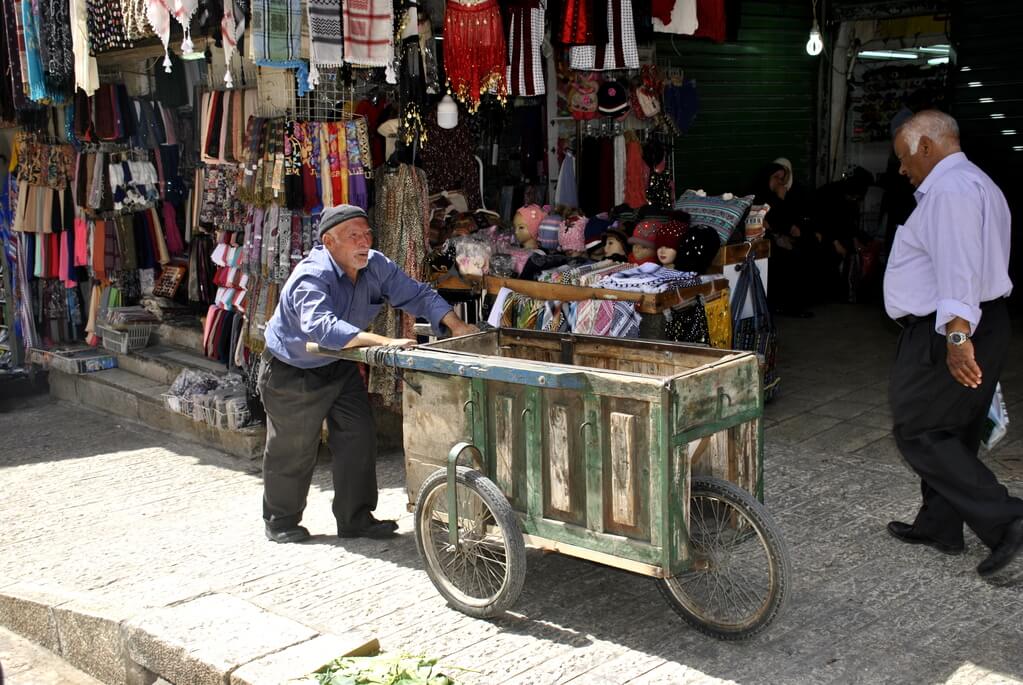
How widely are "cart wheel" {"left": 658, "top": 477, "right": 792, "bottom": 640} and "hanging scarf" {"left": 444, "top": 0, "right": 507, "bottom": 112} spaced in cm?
400

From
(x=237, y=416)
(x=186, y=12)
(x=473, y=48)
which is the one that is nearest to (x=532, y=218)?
(x=473, y=48)

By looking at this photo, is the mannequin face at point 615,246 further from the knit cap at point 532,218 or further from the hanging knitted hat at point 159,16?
the hanging knitted hat at point 159,16

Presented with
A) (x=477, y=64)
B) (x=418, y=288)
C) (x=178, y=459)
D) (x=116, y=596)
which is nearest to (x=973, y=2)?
(x=477, y=64)

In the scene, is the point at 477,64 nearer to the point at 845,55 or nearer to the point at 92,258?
the point at 92,258

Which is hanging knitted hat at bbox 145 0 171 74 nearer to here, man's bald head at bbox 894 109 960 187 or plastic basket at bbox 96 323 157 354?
plastic basket at bbox 96 323 157 354

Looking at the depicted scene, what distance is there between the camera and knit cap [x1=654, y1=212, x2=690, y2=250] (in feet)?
24.9

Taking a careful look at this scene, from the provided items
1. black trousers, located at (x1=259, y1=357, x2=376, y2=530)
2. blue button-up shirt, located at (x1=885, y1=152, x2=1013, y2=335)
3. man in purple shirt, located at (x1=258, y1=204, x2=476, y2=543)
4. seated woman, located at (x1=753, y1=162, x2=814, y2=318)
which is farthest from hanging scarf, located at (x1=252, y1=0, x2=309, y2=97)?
seated woman, located at (x1=753, y1=162, x2=814, y2=318)

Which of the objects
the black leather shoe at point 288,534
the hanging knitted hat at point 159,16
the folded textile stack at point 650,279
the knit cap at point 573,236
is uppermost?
the hanging knitted hat at point 159,16

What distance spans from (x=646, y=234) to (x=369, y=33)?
87.4 inches

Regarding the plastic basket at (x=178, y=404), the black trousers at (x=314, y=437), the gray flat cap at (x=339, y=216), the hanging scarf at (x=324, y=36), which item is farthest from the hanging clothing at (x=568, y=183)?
the gray flat cap at (x=339, y=216)

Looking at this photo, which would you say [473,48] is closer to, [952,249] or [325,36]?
[325,36]

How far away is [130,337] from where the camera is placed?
33.5ft

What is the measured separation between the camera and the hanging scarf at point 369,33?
22.9 feet

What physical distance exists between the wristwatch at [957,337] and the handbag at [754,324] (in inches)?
122
